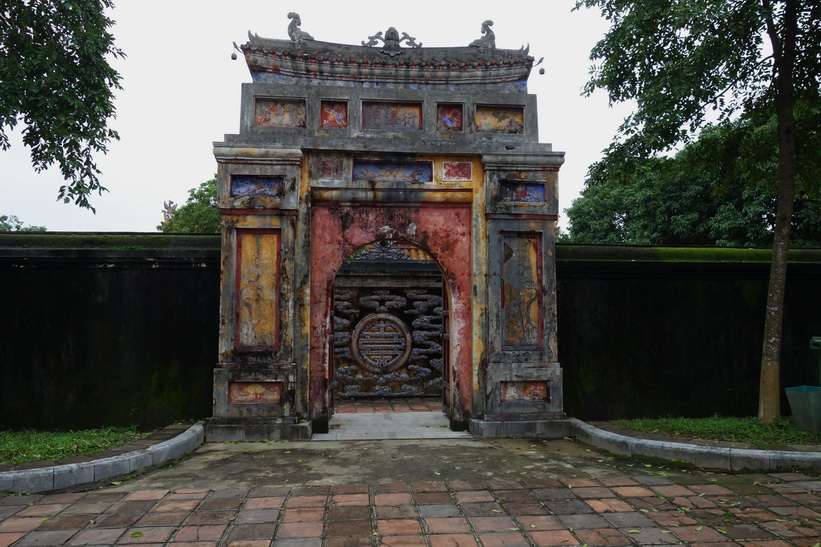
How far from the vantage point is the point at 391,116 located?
7.54 m

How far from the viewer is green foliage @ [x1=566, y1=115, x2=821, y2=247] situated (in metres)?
7.86

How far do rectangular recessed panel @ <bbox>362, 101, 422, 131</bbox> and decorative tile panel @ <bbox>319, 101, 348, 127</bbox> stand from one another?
10.2 inches

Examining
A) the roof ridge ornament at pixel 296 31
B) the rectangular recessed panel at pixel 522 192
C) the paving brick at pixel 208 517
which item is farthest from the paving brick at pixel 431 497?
the roof ridge ornament at pixel 296 31

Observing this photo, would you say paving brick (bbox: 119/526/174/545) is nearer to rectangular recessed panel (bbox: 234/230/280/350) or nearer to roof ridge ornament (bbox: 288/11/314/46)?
rectangular recessed panel (bbox: 234/230/280/350)

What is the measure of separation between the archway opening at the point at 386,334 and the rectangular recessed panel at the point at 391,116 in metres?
3.29

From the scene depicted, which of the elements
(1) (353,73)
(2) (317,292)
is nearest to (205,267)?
Answer: (2) (317,292)

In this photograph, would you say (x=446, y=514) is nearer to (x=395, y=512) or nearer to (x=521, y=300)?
(x=395, y=512)

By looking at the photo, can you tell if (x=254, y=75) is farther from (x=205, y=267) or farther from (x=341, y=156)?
(x=205, y=267)

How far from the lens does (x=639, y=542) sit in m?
3.69

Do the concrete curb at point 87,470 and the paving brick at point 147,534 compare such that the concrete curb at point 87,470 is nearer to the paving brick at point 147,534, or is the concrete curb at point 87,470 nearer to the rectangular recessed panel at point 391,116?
the paving brick at point 147,534

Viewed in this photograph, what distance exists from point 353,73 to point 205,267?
3359 mm

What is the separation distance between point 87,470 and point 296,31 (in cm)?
605

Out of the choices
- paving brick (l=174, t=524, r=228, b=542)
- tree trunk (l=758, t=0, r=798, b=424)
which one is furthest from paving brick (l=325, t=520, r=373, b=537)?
tree trunk (l=758, t=0, r=798, b=424)

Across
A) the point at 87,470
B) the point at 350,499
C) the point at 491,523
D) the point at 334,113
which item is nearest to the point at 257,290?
the point at 334,113
